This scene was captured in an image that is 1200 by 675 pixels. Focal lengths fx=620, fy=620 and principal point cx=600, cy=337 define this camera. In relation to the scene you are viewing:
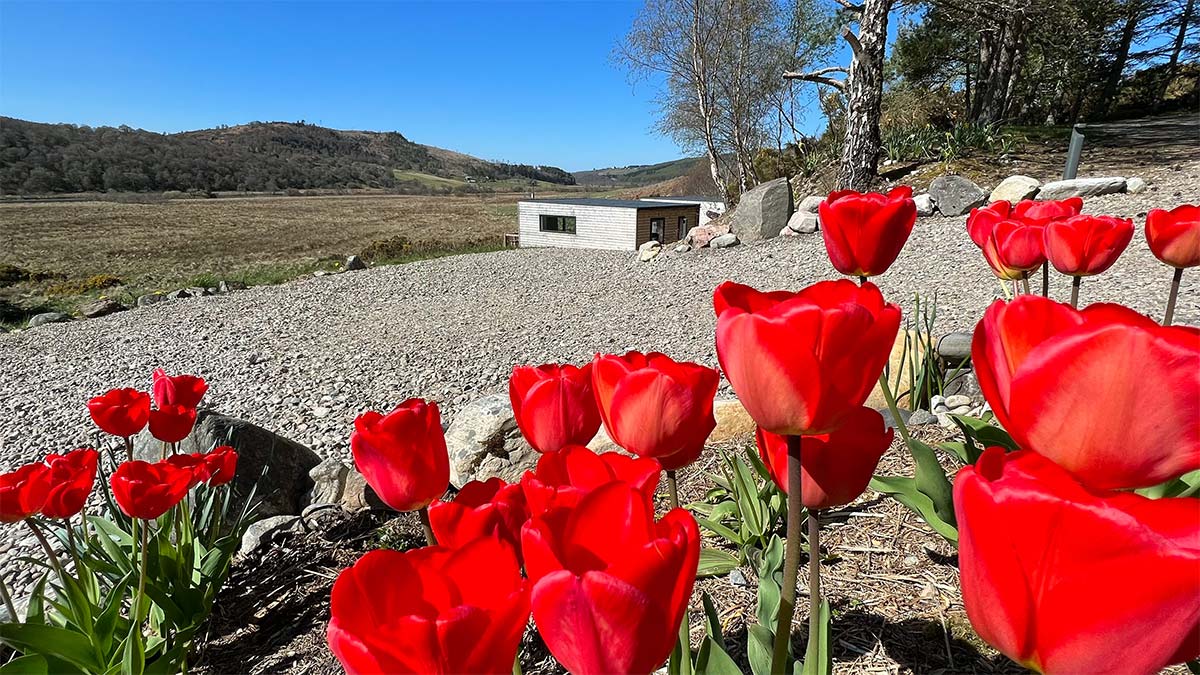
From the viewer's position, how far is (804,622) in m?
1.31

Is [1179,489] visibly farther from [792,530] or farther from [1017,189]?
[1017,189]

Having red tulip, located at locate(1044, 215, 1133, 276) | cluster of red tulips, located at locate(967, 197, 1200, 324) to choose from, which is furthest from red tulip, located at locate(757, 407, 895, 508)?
red tulip, located at locate(1044, 215, 1133, 276)

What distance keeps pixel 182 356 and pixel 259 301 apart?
392 centimetres

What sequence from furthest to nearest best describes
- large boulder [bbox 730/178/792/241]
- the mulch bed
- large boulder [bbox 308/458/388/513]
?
1. large boulder [bbox 730/178/792/241]
2. large boulder [bbox 308/458/388/513]
3. the mulch bed

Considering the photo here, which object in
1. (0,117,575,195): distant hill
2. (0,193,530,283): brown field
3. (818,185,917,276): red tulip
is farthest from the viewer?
(0,117,575,195): distant hill

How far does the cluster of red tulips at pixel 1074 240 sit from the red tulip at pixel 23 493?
2.16m

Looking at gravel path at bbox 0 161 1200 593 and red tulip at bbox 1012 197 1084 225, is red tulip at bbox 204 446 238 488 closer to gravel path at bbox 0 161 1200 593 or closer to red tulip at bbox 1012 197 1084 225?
red tulip at bbox 1012 197 1084 225

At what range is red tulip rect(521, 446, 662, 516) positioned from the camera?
1.84ft

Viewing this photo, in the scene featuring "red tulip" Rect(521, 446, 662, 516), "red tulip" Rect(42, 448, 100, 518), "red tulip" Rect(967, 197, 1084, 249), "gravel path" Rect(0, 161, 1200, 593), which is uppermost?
"red tulip" Rect(967, 197, 1084, 249)

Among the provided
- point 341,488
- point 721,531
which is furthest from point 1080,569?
point 341,488

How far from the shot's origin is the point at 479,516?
0.60 m

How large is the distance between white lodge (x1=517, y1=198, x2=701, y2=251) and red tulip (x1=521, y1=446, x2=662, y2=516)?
19.8 metres

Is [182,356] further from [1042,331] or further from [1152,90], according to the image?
[1152,90]

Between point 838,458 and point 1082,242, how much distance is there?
1.00 metres
